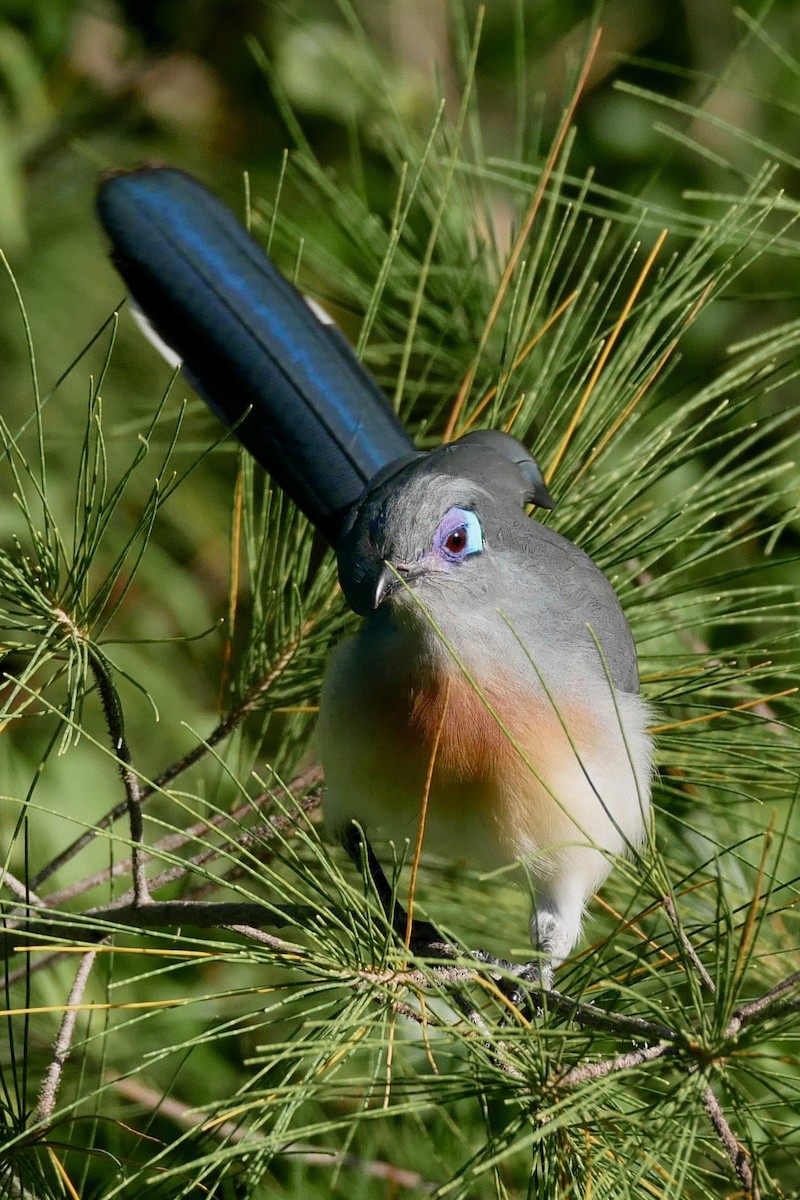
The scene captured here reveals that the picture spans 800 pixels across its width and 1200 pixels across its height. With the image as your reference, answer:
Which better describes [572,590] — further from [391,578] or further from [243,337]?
[243,337]

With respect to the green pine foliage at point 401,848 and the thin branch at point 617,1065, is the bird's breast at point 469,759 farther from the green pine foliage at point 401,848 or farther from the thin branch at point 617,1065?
the thin branch at point 617,1065

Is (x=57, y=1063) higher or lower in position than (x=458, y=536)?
lower

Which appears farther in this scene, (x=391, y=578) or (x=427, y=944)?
(x=427, y=944)

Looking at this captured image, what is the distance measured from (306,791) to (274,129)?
296 cm

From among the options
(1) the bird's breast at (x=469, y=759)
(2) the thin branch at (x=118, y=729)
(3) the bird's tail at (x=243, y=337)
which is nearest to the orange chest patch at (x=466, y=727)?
(1) the bird's breast at (x=469, y=759)

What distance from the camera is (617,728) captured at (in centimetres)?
219

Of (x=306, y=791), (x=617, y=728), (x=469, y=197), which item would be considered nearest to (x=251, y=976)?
(x=306, y=791)

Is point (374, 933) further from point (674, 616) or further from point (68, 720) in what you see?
point (674, 616)

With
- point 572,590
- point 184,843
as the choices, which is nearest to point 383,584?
point 572,590

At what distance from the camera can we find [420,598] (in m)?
2.05

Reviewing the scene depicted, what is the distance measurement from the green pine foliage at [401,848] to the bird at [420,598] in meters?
0.10

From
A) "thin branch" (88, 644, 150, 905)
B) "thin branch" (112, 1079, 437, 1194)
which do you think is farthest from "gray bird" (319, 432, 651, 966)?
"thin branch" (112, 1079, 437, 1194)

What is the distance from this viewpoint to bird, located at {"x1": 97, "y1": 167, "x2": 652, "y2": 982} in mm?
2070

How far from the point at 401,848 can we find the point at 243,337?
0.93m
